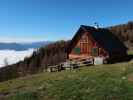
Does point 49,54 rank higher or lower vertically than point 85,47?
lower

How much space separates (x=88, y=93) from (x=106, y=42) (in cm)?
2961

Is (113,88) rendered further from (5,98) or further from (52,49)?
(52,49)

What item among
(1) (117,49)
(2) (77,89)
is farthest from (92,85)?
(1) (117,49)

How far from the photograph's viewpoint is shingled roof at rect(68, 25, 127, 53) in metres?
47.6

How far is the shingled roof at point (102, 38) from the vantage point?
4759 cm

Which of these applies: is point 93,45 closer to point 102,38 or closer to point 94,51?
point 94,51

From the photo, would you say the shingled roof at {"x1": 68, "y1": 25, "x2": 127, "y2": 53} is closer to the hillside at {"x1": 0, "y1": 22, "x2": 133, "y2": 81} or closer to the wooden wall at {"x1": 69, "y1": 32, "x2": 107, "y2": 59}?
the wooden wall at {"x1": 69, "y1": 32, "x2": 107, "y2": 59}

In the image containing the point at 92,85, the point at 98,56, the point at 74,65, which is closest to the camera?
the point at 92,85

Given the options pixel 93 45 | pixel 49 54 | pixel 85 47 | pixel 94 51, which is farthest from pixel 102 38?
pixel 49 54

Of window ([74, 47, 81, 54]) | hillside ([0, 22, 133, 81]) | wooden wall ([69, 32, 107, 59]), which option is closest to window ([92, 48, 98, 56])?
wooden wall ([69, 32, 107, 59])

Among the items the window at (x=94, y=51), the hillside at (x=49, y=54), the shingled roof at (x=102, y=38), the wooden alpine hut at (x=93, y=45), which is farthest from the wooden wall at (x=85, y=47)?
the hillside at (x=49, y=54)

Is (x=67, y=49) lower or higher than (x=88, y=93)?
higher

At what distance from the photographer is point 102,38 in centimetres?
4900

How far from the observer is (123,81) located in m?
23.3
